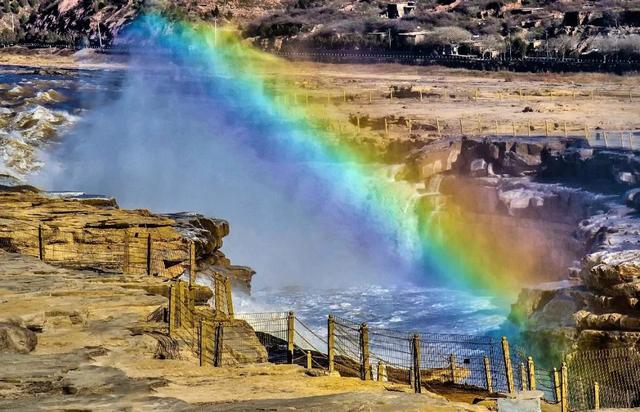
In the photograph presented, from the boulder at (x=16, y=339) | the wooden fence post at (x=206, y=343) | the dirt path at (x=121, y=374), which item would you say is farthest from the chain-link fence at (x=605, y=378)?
the boulder at (x=16, y=339)

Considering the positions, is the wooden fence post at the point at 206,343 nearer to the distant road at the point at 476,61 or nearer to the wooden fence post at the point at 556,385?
the wooden fence post at the point at 556,385

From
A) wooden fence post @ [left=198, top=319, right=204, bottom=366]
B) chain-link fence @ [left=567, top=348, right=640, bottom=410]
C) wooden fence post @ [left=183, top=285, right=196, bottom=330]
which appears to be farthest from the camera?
chain-link fence @ [left=567, top=348, right=640, bottom=410]

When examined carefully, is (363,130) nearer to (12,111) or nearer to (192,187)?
(192,187)

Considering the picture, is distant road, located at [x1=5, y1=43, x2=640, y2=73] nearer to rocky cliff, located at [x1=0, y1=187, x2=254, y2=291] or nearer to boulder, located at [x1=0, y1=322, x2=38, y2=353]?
rocky cliff, located at [x1=0, y1=187, x2=254, y2=291]

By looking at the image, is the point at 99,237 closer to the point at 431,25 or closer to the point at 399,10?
the point at 431,25

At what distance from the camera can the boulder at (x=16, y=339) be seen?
14.4 metres

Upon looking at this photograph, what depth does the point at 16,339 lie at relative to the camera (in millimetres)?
14633

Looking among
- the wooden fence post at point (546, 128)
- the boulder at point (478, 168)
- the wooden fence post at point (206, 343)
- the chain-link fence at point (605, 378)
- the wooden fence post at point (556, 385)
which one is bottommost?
the wooden fence post at point (546, 128)

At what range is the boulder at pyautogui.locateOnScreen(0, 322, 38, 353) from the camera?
47.1 feet

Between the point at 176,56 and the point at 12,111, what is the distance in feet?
96.2

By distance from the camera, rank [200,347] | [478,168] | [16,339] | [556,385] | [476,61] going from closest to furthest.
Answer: [16,339]
[200,347]
[556,385]
[478,168]
[476,61]

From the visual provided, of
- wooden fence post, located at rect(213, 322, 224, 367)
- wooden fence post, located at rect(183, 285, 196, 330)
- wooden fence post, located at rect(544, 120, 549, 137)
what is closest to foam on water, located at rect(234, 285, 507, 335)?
wooden fence post, located at rect(183, 285, 196, 330)

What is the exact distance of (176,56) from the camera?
85.6 meters

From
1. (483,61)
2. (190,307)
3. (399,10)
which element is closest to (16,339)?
(190,307)
